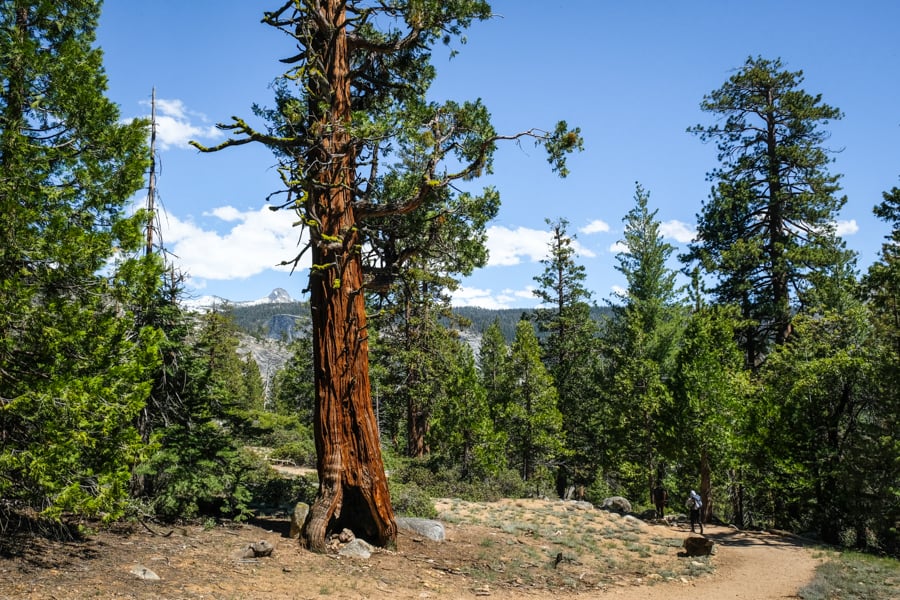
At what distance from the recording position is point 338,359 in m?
8.98

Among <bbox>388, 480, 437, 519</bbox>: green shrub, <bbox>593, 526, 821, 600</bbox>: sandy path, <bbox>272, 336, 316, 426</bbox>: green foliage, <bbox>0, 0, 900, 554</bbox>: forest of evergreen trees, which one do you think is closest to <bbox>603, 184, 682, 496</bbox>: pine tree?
<bbox>0, 0, 900, 554</bbox>: forest of evergreen trees

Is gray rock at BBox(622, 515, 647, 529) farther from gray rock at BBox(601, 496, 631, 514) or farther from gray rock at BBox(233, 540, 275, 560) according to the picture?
gray rock at BBox(233, 540, 275, 560)

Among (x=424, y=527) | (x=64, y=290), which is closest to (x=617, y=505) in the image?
(x=424, y=527)

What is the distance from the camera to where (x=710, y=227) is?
80.3 ft

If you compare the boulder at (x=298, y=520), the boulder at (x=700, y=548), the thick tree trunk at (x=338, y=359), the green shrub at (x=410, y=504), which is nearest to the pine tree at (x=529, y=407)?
the boulder at (x=700, y=548)

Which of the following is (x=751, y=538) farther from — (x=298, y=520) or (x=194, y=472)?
(x=194, y=472)

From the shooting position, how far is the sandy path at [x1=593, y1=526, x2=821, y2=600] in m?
9.26

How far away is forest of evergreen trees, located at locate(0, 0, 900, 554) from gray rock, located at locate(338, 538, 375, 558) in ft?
1.15

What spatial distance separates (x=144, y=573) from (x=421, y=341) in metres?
19.0

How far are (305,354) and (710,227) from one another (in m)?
27.0

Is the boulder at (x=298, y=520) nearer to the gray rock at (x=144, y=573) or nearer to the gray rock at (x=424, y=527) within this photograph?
the gray rock at (x=424, y=527)

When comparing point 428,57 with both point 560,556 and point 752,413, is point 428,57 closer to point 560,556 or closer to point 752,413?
point 560,556

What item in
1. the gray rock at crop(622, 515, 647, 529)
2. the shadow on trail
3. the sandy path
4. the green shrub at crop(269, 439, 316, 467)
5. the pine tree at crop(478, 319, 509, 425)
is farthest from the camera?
the pine tree at crop(478, 319, 509, 425)

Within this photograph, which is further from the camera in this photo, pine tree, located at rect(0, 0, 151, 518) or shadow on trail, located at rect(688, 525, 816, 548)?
shadow on trail, located at rect(688, 525, 816, 548)
